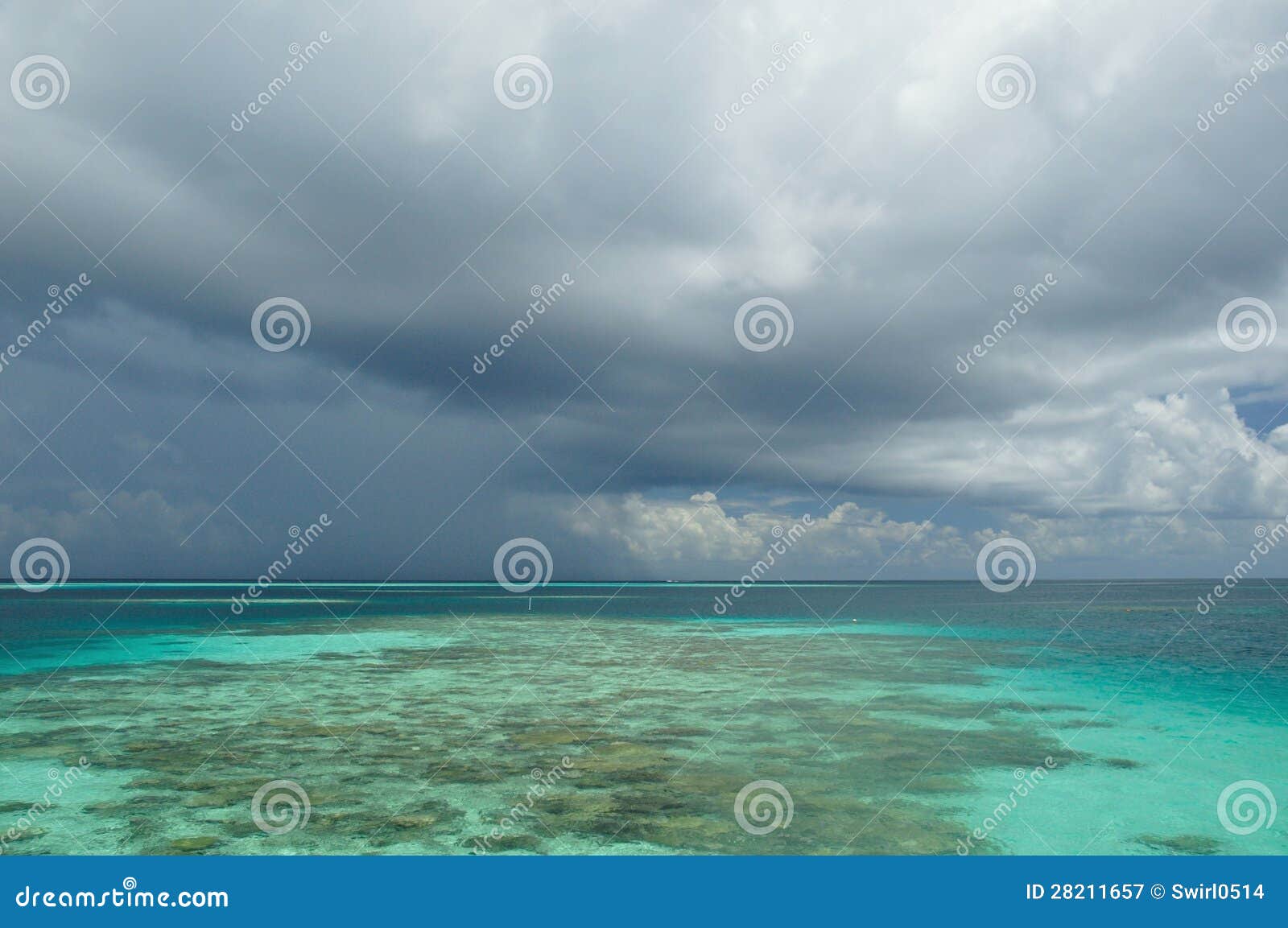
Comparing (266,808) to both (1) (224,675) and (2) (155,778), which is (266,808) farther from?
(1) (224,675)

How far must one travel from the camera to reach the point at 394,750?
1452 centimetres

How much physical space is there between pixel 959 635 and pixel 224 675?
1579 inches

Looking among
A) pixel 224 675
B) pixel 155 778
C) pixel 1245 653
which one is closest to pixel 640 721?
pixel 155 778
